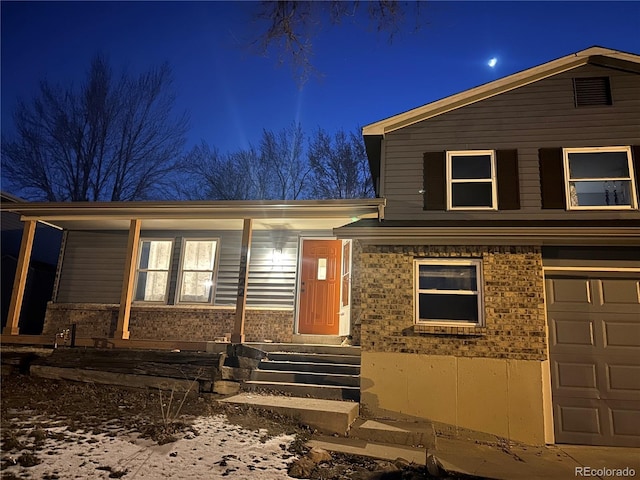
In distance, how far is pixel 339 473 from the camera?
4.35 metres

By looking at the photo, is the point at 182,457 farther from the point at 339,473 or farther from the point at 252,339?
the point at 252,339

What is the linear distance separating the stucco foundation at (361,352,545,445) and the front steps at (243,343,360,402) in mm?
412

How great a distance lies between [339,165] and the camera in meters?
25.3

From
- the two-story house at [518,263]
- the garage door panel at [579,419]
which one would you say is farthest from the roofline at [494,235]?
the garage door panel at [579,419]

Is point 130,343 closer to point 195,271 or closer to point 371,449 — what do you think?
point 195,271

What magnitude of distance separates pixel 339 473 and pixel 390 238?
12.5ft

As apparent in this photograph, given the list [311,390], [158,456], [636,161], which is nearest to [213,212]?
[311,390]

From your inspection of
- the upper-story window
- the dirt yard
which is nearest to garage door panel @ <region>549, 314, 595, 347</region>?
the dirt yard

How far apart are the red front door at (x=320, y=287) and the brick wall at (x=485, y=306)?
222cm

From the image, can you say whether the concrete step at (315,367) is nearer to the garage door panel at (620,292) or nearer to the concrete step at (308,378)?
the concrete step at (308,378)

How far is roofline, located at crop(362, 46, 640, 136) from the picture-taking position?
8180 millimetres

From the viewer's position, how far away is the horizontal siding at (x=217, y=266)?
968cm

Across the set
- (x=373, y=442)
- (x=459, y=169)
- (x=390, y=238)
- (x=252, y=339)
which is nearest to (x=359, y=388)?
(x=373, y=442)

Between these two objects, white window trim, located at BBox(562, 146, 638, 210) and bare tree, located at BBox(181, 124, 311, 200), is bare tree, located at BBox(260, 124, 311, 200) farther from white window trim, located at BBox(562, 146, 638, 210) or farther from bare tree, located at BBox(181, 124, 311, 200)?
white window trim, located at BBox(562, 146, 638, 210)
